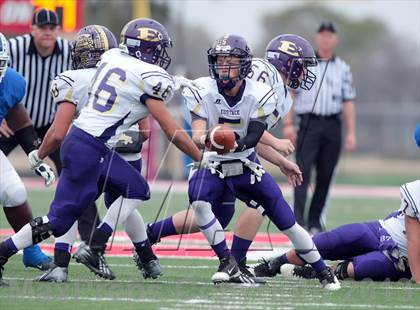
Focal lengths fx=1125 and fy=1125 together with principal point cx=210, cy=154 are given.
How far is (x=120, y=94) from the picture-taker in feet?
19.5

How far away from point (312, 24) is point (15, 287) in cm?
3534

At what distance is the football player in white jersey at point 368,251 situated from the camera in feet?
20.9

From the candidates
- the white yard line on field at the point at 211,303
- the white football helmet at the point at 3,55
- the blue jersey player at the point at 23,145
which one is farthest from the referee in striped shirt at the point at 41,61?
the white yard line on field at the point at 211,303

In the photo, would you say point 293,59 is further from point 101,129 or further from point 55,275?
point 55,275

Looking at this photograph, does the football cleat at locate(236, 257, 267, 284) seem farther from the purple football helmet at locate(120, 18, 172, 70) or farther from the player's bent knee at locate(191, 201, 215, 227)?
the purple football helmet at locate(120, 18, 172, 70)

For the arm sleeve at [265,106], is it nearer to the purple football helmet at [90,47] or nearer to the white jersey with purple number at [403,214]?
the white jersey with purple number at [403,214]

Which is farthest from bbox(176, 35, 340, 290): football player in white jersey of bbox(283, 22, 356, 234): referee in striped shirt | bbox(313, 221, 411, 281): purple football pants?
bbox(283, 22, 356, 234): referee in striped shirt

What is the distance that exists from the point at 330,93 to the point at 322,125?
0.95 ft

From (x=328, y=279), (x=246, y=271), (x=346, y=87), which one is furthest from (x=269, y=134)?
(x=346, y=87)

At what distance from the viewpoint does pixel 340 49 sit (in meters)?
39.1

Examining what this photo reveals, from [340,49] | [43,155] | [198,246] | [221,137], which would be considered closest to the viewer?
[221,137]

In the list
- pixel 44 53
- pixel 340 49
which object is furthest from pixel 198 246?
pixel 340 49

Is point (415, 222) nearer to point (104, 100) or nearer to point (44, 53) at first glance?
point (104, 100)

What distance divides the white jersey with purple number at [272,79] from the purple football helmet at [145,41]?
0.59 meters
